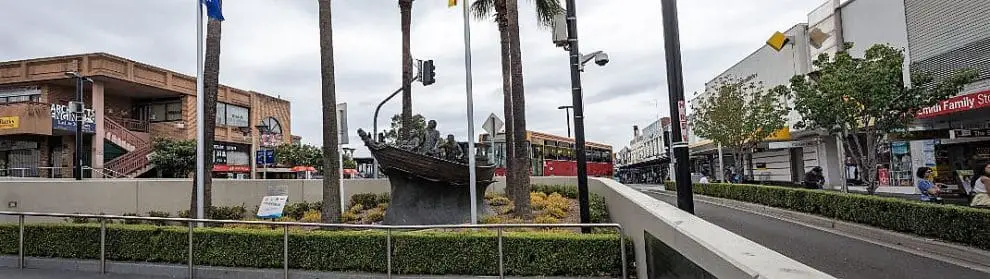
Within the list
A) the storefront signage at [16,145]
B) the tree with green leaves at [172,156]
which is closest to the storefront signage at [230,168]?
the tree with green leaves at [172,156]

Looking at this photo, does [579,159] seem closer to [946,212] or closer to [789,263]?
[946,212]

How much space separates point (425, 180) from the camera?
1230 centimetres

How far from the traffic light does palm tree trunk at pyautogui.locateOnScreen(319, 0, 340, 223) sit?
2.11 metres

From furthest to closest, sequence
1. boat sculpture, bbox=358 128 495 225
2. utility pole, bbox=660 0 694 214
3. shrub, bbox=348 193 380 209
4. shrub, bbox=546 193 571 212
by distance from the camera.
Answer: shrub, bbox=348 193 380 209 < shrub, bbox=546 193 571 212 < boat sculpture, bbox=358 128 495 225 < utility pole, bbox=660 0 694 214

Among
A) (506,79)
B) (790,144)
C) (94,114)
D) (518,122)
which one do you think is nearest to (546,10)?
(506,79)

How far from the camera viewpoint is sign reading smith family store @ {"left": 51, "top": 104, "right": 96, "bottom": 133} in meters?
26.5

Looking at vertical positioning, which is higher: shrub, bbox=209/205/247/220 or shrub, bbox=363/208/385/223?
shrub, bbox=209/205/247/220

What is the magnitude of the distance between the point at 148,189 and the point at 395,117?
25.4m

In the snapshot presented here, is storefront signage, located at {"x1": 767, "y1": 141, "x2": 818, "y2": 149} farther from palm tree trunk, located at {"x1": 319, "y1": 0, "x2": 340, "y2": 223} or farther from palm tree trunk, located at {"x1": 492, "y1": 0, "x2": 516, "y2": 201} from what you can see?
palm tree trunk, located at {"x1": 319, "y1": 0, "x2": 340, "y2": 223}

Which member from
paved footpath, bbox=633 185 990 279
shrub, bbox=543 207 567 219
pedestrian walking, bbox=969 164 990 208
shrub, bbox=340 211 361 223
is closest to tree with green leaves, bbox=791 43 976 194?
pedestrian walking, bbox=969 164 990 208

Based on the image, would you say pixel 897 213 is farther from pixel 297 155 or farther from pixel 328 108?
pixel 297 155

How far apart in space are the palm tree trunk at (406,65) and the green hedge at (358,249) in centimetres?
1010

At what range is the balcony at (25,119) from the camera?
2566cm

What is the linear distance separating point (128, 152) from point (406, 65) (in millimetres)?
19061
